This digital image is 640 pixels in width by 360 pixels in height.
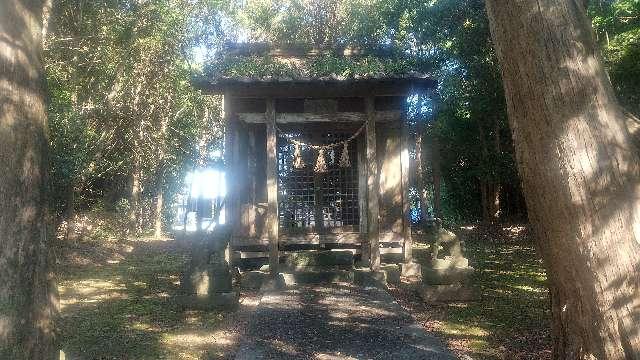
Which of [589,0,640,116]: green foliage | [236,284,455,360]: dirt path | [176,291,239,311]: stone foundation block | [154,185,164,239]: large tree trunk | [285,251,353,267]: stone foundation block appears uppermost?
[589,0,640,116]: green foliage

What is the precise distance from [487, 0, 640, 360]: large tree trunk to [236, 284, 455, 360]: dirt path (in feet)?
8.35

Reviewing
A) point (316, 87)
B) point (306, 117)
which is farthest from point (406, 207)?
point (316, 87)

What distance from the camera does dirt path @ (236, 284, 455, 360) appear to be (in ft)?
17.4

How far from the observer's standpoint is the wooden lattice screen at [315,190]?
1187 cm

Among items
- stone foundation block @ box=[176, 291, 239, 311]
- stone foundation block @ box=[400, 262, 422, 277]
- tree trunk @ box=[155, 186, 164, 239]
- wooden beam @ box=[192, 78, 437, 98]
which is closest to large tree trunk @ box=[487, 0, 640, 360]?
stone foundation block @ box=[176, 291, 239, 311]

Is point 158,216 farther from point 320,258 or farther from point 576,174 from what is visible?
point 576,174

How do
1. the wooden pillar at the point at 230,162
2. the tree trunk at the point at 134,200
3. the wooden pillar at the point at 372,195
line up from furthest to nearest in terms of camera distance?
1. the tree trunk at the point at 134,200
2. the wooden pillar at the point at 230,162
3. the wooden pillar at the point at 372,195

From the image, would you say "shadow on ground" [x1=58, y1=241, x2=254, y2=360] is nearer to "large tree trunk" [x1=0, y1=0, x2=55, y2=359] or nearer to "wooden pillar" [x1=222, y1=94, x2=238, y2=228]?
"large tree trunk" [x1=0, y1=0, x2=55, y2=359]

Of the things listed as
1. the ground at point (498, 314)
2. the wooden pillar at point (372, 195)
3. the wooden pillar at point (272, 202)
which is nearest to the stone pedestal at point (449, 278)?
the ground at point (498, 314)

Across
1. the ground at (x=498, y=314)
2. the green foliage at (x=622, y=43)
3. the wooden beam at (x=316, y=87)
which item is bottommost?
the ground at (x=498, y=314)

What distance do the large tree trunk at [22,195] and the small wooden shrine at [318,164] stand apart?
20.4 feet

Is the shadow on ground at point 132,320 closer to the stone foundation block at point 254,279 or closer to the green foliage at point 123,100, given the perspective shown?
the stone foundation block at point 254,279

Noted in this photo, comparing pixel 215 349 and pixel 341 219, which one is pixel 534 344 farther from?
pixel 341 219

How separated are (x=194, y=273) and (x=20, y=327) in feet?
14.4
